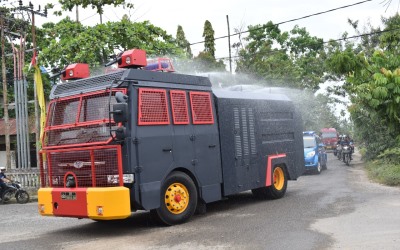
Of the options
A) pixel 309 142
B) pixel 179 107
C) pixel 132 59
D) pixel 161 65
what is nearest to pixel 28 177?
pixel 161 65

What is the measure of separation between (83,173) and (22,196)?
871cm

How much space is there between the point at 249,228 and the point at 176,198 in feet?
4.89

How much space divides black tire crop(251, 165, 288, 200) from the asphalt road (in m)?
0.25

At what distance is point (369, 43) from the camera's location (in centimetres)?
3575

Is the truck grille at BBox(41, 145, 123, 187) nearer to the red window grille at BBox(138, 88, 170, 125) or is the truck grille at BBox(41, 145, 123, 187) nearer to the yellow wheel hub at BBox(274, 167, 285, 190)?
the red window grille at BBox(138, 88, 170, 125)

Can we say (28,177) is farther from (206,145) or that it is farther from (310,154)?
(310,154)

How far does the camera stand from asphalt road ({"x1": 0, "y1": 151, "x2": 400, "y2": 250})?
23.4 ft

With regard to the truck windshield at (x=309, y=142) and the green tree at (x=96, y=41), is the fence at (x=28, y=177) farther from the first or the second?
the truck windshield at (x=309, y=142)

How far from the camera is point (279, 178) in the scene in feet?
41.1

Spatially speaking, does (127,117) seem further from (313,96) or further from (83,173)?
(313,96)

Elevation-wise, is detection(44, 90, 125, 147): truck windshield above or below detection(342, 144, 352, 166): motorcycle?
above

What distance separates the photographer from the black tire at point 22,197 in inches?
626

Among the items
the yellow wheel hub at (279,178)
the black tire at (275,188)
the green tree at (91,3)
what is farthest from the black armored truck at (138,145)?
the green tree at (91,3)

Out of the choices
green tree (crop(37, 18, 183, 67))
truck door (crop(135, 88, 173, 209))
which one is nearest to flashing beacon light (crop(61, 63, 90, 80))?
truck door (crop(135, 88, 173, 209))
